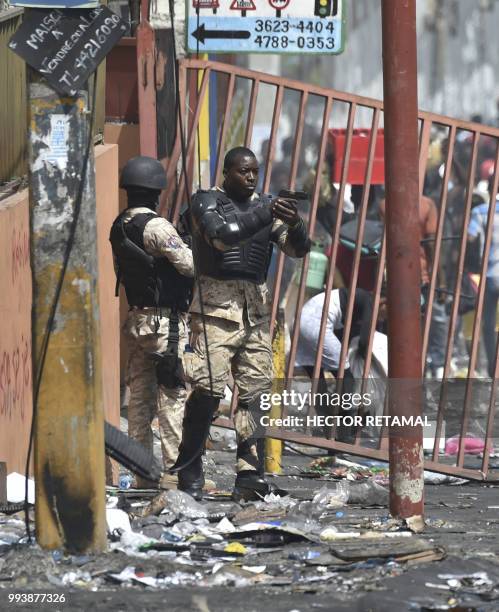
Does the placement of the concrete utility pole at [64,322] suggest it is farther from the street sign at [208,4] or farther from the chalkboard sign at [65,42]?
the street sign at [208,4]

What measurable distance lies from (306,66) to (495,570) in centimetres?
1122

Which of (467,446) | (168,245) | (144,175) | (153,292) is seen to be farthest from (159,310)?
(467,446)

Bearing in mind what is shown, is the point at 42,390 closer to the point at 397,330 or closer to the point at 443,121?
the point at 397,330

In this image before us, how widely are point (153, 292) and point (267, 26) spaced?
7.08 feet

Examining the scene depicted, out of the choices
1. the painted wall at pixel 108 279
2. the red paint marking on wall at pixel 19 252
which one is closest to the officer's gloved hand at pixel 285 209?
the red paint marking on wall at pixel 19 252

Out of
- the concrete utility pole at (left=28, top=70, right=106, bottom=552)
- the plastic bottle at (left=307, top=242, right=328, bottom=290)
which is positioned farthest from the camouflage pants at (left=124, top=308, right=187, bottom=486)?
the plastic bottle at (left=307, top=242, right=328, bottom=290)

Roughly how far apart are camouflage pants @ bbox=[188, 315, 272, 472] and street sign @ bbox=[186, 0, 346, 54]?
2411 millimetres

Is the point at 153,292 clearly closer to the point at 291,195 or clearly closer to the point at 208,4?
the point at 291,195

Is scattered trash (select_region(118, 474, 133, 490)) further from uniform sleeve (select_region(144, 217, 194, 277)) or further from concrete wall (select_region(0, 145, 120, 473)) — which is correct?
uniform sleeve (select_region(144, 217, 194, 277))

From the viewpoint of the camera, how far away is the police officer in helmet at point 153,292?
7922 millimetres

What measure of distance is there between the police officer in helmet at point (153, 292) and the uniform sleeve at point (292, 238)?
1.80 ft

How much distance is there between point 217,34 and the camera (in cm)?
932

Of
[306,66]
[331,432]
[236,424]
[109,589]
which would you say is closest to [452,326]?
[331,432]

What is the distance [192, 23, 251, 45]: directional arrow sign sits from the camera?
9.30 m
